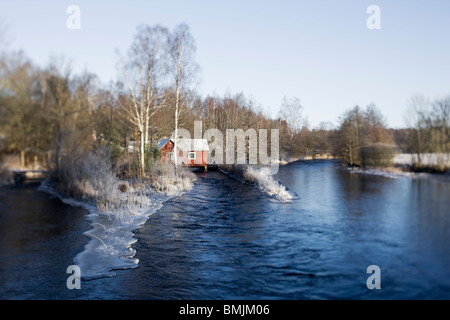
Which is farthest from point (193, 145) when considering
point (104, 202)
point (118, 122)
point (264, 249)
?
point (264, 249)

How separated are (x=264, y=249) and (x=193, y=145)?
888 inches

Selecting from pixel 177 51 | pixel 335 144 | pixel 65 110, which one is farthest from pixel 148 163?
pixel 65 110

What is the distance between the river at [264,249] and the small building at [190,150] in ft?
55.8

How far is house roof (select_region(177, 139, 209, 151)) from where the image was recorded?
28250mm

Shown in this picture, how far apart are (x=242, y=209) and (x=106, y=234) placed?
16.4 ft

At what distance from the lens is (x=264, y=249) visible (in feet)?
24.1

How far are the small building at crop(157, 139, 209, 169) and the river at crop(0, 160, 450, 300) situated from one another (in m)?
17.0

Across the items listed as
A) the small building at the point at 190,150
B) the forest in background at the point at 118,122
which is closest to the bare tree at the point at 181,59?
the forest in background at the point at 118,122

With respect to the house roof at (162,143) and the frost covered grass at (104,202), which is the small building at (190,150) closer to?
the house roof at (162,143)

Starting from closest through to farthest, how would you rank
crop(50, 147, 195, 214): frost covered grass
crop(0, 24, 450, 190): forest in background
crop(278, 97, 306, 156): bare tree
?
crop(0, 24, 450, 190): forest in background < crop(50, 147, 195, 214): frost covered grass < crop(278, 97, 306, 156): bare tree
